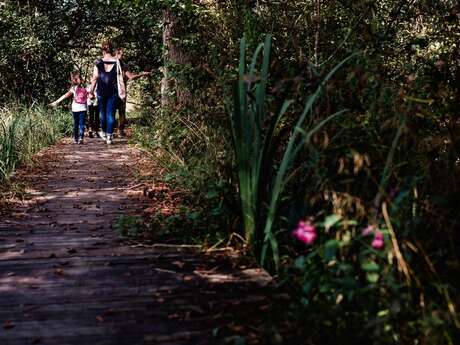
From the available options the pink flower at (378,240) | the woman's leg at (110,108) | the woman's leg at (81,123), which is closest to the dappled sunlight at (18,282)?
the pink flower at (378,240)

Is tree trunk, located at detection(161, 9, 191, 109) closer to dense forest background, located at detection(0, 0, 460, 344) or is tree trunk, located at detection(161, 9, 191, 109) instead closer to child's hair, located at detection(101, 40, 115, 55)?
dense forest background, located at detection(0, 0, 460, 344)

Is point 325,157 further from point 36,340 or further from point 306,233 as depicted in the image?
point 36,340

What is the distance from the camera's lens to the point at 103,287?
3.34m

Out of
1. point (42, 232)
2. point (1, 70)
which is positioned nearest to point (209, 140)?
point (42, 232)

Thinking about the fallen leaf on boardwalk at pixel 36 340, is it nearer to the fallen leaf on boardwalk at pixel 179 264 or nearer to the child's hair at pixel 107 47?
the fallen leaf on boardwalk at pixel 179 264

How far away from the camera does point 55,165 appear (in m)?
9.20

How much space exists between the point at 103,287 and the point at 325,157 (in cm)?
145

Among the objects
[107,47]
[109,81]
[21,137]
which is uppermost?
[107,47]

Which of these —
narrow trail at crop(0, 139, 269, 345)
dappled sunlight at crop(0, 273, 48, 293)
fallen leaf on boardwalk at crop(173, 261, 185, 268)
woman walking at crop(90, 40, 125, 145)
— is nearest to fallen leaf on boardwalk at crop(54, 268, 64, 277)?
narrow trail at crop(0, 139, 269, 345)

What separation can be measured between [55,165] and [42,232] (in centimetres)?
449

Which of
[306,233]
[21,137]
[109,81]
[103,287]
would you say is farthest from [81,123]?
[306,233]

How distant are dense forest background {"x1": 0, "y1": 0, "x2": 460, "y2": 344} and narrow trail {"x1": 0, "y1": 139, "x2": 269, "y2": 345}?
0.33 meters

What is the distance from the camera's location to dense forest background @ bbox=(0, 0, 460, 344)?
2633mm

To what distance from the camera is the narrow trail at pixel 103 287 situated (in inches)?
107
